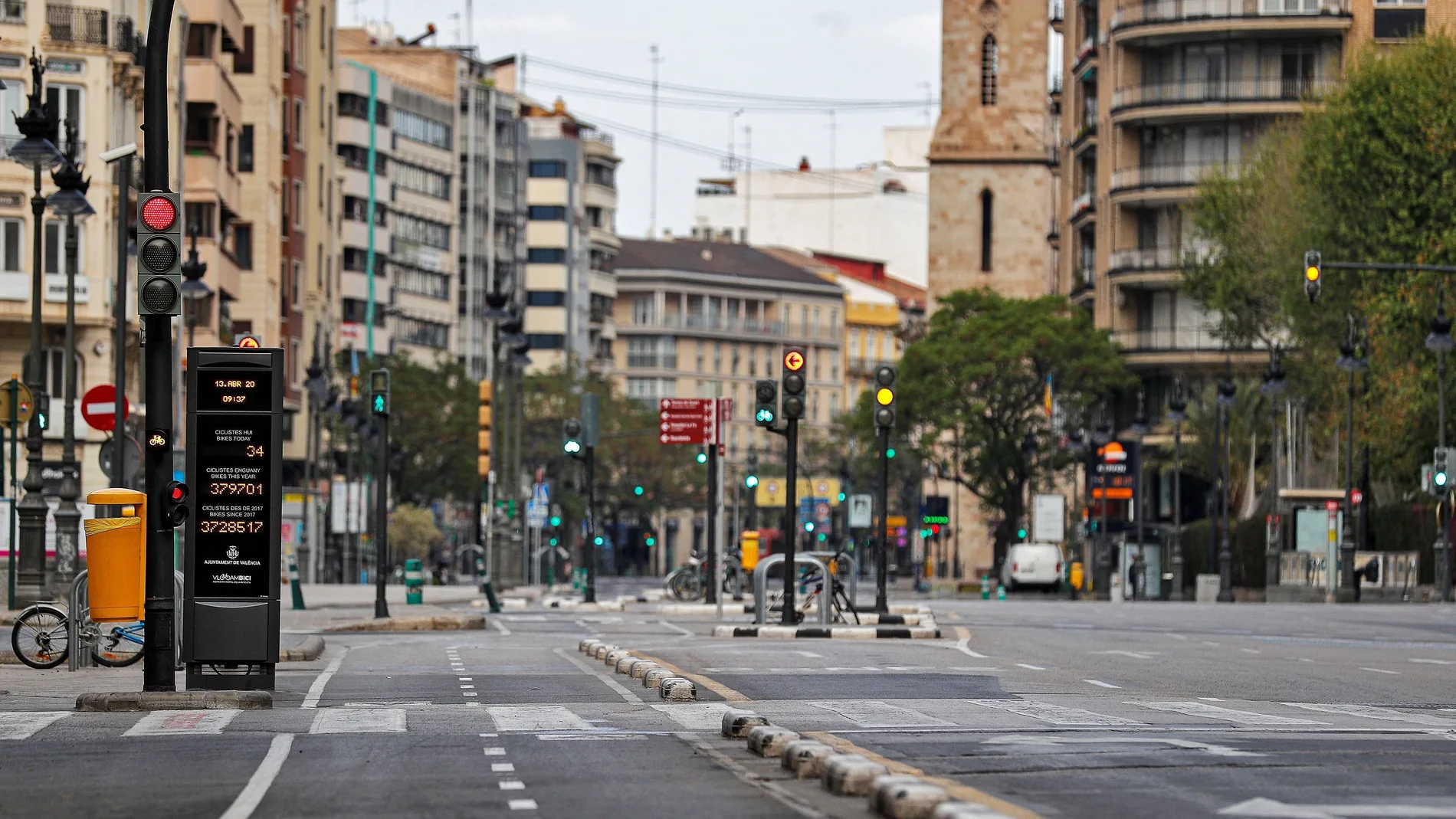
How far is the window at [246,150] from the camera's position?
80.2 metres

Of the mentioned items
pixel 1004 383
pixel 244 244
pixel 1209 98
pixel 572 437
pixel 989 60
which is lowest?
pixel 572 437

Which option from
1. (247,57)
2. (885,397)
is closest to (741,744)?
(885,397)

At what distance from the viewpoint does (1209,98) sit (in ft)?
340

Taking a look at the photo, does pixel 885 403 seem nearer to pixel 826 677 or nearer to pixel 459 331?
pixel 826 677

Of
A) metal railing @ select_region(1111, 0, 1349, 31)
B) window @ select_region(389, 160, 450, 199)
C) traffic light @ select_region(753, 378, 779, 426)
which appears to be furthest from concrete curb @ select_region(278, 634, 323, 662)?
window @ select_region(389, 160, 450, 199)

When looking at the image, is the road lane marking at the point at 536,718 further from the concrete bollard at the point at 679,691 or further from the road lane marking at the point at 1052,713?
the road lane marking at the point at 1052,713

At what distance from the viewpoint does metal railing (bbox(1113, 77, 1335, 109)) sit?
337 feet

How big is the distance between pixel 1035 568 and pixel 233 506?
2709 inches

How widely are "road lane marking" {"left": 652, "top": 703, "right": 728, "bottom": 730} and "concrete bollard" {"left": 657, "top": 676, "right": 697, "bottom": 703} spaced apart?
219mm

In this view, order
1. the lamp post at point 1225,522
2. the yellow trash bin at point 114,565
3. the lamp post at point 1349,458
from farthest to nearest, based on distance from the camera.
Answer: the lamp post at point 1225,522 → the lamp post at point 1349,458 → the yellow trash bin at point 114,565

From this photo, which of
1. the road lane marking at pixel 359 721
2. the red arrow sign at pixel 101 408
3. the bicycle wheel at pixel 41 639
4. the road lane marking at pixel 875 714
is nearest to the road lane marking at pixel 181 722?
the road lane marking at pixel 359 721

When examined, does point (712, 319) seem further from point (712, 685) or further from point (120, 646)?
point (712, 685)

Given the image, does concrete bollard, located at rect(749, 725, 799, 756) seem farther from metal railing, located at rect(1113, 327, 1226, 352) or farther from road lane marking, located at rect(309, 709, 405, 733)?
metal railing, located at rect(1113, 327, 1226, 352)

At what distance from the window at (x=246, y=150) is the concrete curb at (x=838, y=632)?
48211 millimetres
